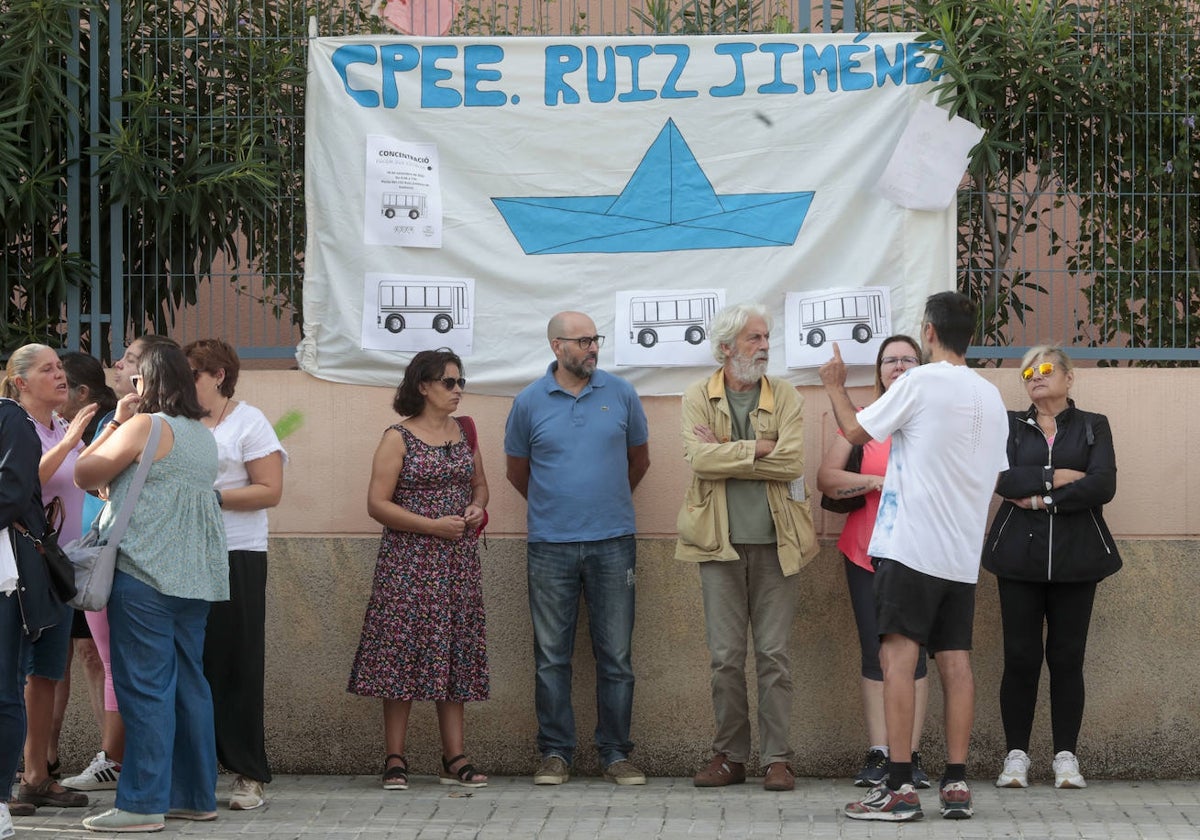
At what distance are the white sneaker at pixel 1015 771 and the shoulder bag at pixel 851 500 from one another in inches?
52.3

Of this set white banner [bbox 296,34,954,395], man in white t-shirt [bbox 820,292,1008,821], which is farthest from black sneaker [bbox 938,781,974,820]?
white banner [bbox 296,34,954,395]

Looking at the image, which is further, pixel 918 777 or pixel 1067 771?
pixel 1067 771

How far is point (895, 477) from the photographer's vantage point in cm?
661

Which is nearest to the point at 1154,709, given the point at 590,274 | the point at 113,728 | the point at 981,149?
the point at 981,149

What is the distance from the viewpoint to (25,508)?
6316 mm

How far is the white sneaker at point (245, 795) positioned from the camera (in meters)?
6.97

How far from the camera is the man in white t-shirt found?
6488 millimetres

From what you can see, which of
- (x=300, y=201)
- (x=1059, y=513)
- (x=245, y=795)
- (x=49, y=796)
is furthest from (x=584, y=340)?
(x=49, y=796)

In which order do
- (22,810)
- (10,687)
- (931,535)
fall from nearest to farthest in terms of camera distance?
(10,687), (931,535), (22,810)

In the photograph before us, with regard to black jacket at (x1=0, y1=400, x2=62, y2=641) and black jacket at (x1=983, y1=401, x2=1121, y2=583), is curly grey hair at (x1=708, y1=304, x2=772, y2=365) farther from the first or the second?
black jacket at (x1=0, y1=400, x2=62, y2=641)

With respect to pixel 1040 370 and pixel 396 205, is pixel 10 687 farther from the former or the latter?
pixel 1040 370

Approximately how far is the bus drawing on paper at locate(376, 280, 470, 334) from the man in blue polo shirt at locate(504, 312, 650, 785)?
0.70m

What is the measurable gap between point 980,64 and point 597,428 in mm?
2572

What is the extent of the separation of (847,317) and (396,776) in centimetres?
303
